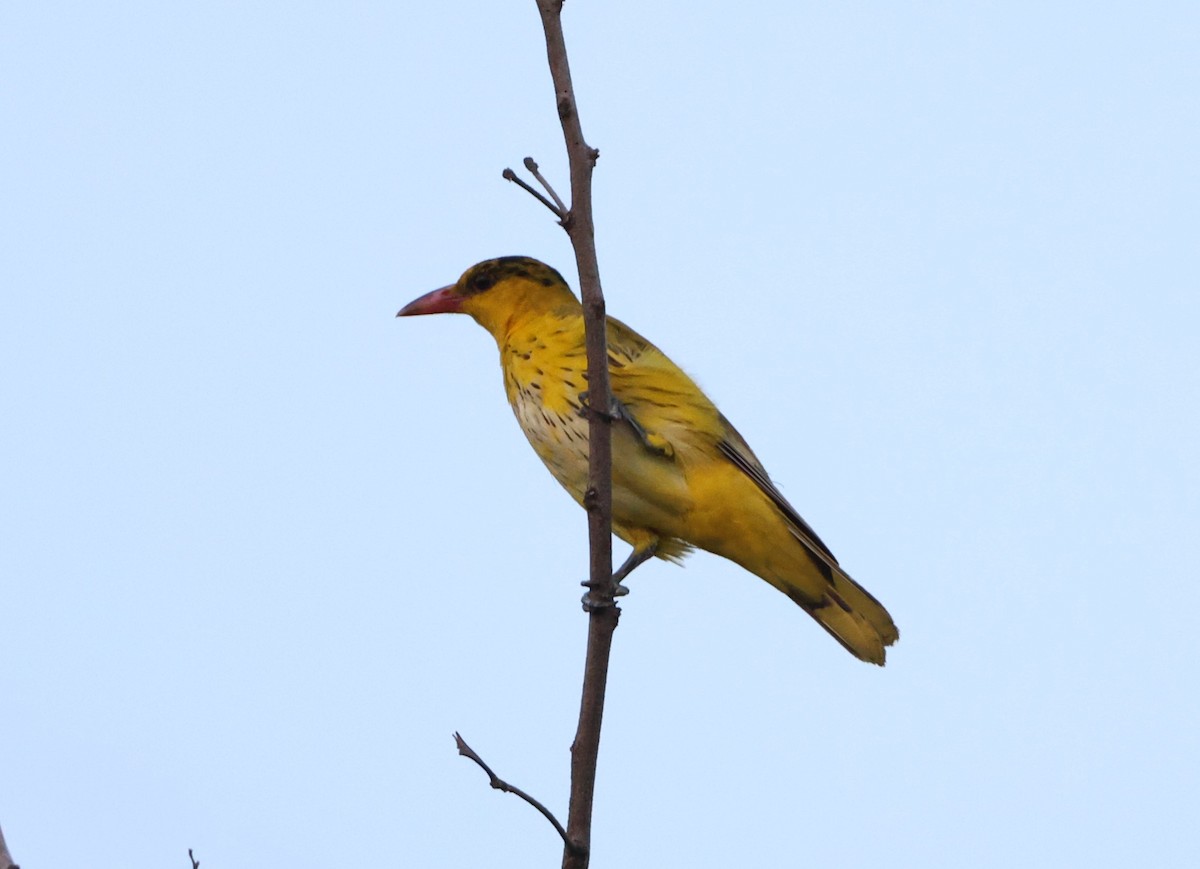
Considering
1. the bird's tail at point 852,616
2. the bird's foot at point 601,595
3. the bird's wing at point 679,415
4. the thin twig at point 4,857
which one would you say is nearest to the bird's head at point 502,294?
the bird's wing at point 679,415

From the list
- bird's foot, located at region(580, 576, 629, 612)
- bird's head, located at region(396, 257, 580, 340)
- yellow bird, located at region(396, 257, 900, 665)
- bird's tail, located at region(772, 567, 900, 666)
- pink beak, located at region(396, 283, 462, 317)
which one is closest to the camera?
bird's foot, located at region(580, 576, 629, 612)

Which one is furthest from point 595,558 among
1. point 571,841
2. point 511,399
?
point 511,399

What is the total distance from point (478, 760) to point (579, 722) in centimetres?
37

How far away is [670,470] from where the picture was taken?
5250 mm

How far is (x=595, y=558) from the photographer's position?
3.80 m

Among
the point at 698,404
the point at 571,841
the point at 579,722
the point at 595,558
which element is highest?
the point at 698,404

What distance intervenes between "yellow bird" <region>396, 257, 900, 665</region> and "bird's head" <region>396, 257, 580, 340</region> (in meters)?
0.28

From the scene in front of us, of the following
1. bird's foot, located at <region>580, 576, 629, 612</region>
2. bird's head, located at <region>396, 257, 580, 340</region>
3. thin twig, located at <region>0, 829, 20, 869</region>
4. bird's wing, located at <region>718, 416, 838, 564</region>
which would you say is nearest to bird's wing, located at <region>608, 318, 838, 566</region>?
bird's wing, located at <region>718, 416, 838, 564</region>

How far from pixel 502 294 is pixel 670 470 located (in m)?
1.34

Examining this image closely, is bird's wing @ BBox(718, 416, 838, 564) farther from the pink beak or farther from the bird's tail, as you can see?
the pink beak

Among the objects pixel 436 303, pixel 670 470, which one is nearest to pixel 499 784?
pixel 670 470

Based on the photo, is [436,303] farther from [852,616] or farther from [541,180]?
[541,180]

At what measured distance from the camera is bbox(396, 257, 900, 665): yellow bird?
5219 mm

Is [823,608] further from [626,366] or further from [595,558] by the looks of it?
[595,558]
